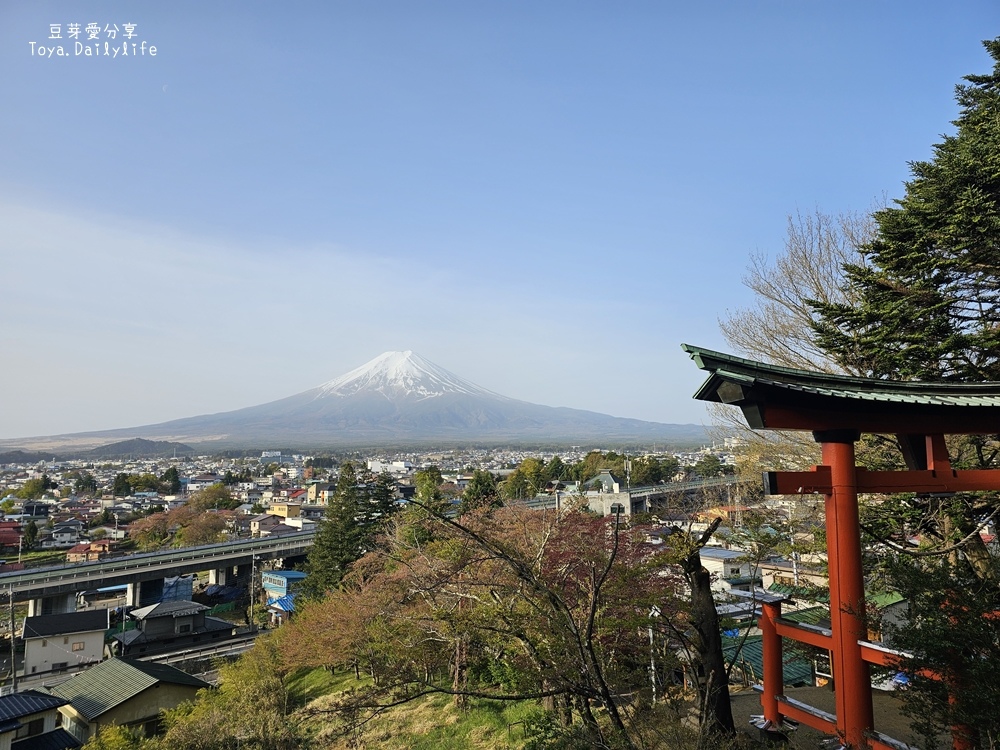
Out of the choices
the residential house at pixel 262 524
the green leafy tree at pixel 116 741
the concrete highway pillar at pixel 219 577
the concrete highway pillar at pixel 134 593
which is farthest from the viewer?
the residential house at pixel 262 524

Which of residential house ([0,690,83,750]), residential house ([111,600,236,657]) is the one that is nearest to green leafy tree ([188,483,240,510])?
residential house ([111,600,236,657])

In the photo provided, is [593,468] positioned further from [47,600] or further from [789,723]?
[789,723]

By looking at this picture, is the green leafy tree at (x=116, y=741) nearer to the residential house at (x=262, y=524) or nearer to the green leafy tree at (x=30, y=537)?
the residential house at (x=262, y=524)

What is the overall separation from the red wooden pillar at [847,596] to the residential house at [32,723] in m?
16.1

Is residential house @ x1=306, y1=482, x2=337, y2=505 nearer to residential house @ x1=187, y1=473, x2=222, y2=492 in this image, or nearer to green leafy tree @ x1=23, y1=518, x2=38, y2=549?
residential house @ x1=187, y1=473, x2=222, y2=492

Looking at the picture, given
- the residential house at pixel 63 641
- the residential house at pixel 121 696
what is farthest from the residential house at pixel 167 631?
the residential house at pixel 121 696

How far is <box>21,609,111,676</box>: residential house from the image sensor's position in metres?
24.0

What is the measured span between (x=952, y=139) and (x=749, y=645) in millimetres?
10751

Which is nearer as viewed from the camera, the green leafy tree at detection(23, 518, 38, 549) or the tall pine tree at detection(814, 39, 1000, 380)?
the tall pine tree at detection(814, 39, 1000, 380)

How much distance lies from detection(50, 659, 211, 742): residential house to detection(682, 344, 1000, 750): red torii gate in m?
15.9

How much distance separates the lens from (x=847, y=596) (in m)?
5.56

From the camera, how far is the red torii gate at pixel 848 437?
18.0ft

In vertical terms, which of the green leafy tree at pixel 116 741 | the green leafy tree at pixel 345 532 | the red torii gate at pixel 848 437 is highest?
the red torii gate at pixel 848 437

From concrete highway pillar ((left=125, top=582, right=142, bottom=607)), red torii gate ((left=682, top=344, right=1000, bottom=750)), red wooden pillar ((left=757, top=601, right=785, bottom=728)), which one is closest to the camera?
red torii gate ((left=682, top=344, right=1000, bottom=750))
